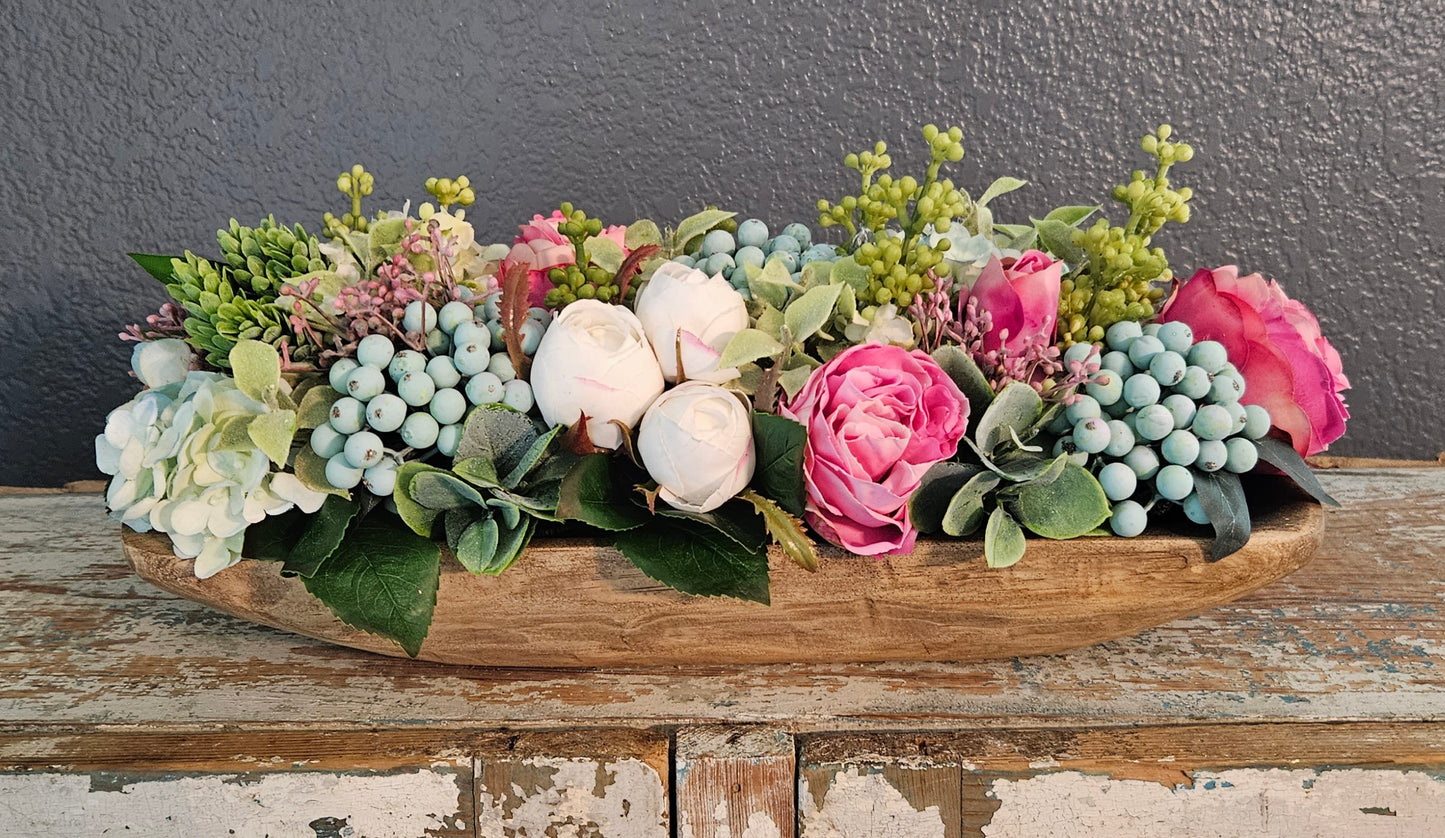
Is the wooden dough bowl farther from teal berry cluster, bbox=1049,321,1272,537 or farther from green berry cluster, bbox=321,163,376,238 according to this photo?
green berry cluster, bbox=321,163,376,238

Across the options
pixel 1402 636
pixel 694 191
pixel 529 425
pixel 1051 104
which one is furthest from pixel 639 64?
pixel 1402 636

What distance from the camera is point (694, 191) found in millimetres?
975

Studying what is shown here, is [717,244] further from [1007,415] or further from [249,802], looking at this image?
[249,802]

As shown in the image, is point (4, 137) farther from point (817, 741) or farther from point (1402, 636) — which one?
point (1402, 636)

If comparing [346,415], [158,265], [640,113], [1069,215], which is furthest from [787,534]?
[640,113]

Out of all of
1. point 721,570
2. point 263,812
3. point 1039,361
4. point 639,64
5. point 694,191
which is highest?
point 639,64

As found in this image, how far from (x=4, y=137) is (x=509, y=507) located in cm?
86

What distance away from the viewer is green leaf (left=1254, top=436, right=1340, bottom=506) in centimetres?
54

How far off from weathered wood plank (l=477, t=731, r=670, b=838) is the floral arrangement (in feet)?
0.34

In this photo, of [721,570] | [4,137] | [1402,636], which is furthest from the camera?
[4,137]

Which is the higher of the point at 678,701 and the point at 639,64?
the point at 639,64

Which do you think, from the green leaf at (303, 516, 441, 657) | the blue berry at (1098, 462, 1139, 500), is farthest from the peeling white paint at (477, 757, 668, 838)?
the blue berry at (1098, 462, 1139, 500)

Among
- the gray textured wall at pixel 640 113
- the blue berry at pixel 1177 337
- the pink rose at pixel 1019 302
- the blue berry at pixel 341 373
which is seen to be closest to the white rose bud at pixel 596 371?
the blue berry at pixel 341 373

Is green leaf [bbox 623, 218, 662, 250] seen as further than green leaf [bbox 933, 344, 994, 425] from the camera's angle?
Yes
